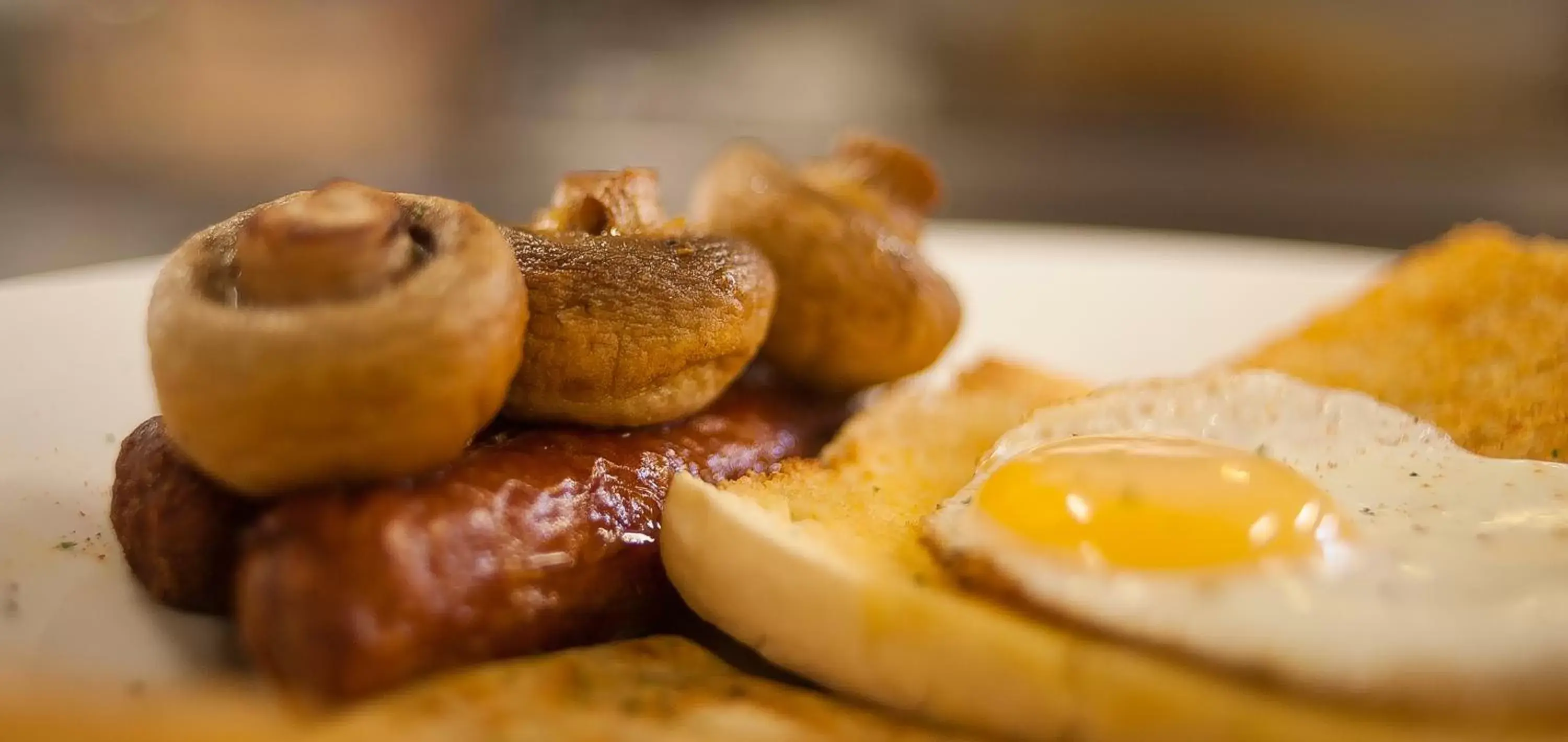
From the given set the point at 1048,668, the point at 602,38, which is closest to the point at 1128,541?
the point at 1048,668

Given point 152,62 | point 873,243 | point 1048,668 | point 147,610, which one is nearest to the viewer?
point 1048,668

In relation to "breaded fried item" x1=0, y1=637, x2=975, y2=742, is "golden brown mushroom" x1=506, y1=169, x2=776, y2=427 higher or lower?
higher

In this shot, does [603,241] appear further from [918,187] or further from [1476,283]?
[1476,283]

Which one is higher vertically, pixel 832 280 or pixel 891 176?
pixel 891 176

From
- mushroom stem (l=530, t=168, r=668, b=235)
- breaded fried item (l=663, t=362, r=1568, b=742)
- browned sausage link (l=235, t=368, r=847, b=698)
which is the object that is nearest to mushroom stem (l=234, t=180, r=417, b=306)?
browned sausage link (l=235, t=368, r=847, b=698)

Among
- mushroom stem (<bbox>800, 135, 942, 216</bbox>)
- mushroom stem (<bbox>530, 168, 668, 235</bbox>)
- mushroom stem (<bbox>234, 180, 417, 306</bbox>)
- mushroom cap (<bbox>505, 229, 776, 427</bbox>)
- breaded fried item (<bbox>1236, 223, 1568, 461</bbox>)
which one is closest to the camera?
mushroom stem (<bbox>234, 180, 417, 306</bbox>)

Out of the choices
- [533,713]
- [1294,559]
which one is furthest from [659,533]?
[1294,559]

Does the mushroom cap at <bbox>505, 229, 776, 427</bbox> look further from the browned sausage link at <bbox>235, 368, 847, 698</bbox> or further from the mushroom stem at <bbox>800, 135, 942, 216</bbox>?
the mushroom stem at <bbox>800, 135, 942, 216</bbox>

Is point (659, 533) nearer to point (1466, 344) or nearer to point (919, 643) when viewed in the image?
point (919, 643)
